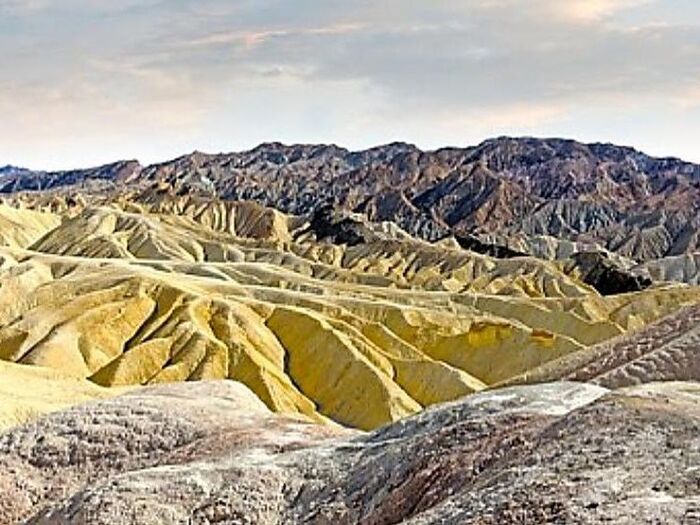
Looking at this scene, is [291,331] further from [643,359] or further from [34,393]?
[643,359]

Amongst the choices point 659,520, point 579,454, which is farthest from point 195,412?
point 659,520

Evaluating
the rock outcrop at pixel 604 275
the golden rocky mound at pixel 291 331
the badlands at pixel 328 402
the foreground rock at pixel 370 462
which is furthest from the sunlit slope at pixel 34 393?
the rock outcrop at pixel 604 275

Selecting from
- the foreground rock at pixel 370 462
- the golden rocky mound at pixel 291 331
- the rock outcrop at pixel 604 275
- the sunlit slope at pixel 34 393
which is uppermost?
the foreground rock at pixel 370 462

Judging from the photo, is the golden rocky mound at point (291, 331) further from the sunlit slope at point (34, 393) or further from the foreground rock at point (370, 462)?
the foreground rock at point (370, 462)

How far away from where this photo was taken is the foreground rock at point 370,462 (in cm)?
1131

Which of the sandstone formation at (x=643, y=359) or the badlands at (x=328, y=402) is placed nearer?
the badlands at (x=328, y=402)

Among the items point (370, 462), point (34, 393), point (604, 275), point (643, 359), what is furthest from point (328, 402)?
point (604, 275)

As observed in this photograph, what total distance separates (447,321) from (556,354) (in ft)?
43.0

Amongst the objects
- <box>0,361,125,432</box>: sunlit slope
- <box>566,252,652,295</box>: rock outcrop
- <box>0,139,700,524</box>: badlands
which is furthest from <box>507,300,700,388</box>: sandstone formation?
<box>566,252,652,295</box>: rock outcrop

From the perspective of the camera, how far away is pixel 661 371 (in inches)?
714

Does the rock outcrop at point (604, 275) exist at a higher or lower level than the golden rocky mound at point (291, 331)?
lower

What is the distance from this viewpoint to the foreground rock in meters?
11.3

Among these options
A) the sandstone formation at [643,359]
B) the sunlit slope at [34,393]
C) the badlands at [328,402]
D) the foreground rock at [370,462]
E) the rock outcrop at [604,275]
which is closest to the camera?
the foreground rock at [370,462]

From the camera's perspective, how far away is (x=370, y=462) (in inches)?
659
